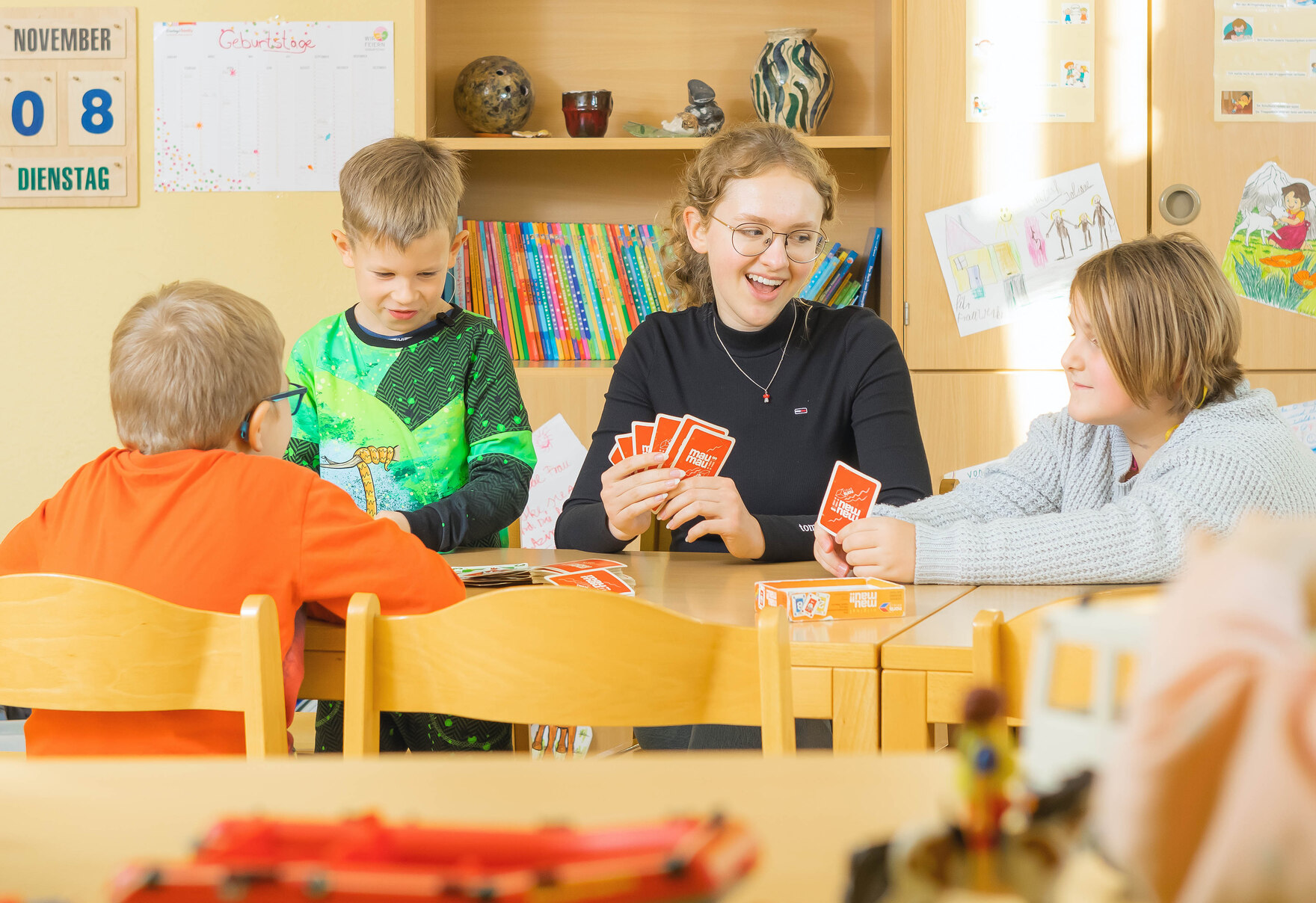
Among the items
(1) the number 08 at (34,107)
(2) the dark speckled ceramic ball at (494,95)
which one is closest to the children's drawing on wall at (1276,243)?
(2) the dark speckled ceramic ball at (494,95)

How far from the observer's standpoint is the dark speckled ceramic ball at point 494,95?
2.84 metres

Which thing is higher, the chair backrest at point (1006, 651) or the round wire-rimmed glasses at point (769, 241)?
the round wire-rimmed glasses at point (769, 241)

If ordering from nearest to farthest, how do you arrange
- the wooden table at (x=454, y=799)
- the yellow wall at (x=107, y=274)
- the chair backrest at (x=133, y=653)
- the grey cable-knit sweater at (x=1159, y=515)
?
the wooden table at (x=454, y=799) < the chair backrest at (x=133, y=653) < the grey cable-knit sweater at (x=1159, y=515) < the yellow wall at (x=107, y=274)

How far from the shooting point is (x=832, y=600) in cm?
124

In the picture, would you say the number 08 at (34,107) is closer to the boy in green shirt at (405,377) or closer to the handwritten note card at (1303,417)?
the boy in green shirt at (405,377)

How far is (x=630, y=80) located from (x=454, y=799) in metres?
2.85

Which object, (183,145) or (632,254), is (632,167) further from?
(183,145)

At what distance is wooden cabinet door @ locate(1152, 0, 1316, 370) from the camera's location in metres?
2.62

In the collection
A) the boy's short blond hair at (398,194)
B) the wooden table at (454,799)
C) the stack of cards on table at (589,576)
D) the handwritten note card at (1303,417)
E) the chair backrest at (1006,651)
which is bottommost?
the stack of cards on table at (589,576)

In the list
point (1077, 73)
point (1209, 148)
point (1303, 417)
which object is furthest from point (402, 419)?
point (1303, 417)

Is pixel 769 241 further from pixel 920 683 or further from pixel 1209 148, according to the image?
pixel 1209 148

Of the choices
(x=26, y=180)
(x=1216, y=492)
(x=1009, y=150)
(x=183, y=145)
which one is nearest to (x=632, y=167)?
(x=1009, y=150)

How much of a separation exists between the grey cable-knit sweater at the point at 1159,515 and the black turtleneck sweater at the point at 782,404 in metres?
0.36

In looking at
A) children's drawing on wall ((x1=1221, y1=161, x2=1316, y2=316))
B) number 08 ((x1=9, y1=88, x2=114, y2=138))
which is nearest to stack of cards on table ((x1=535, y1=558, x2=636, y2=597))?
children's drawing on wall ((x1=1221, y1=161, x2=1316, y2=316))
